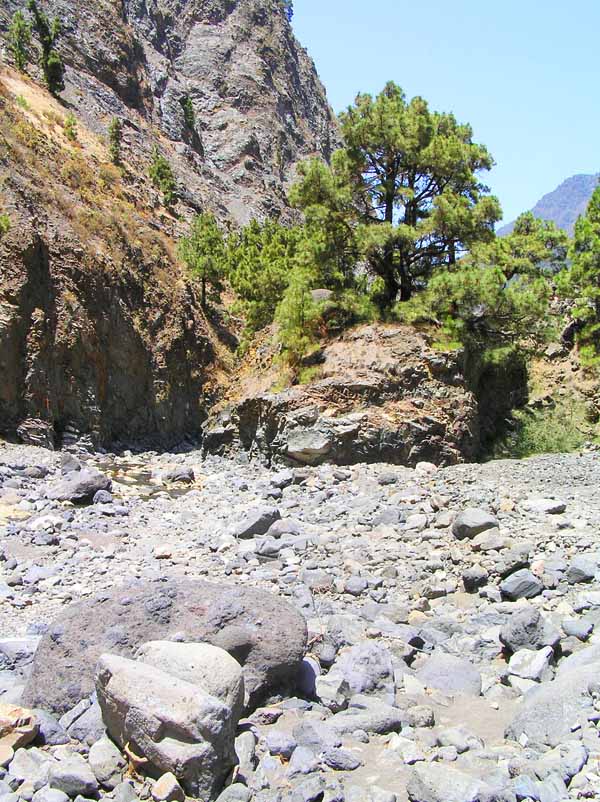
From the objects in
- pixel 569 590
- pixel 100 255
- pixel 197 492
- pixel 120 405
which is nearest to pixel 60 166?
pixel 100 255

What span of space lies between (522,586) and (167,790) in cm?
474

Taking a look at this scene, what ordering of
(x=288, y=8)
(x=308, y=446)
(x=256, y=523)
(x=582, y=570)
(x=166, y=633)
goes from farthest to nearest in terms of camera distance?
(x=288, y=8), (x=308, y=446), (x=256, y=523), (x=582, y=570), (x=166, y=633)

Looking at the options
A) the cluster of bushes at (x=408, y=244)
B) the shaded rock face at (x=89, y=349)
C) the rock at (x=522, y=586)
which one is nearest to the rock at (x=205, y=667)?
the rock at (x=522, y=586)

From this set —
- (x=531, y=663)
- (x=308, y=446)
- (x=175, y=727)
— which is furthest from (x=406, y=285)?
(x=175, y=727)

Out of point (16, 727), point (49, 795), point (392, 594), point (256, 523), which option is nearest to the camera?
point (49, 795)

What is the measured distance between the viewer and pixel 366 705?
5.03 meters

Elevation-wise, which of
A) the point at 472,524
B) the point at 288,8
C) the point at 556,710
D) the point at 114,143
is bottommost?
the point at 556,710

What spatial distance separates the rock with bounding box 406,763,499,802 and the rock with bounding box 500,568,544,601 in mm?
3353

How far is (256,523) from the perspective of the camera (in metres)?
10.5

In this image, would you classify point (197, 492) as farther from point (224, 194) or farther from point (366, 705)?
point (224, 194)

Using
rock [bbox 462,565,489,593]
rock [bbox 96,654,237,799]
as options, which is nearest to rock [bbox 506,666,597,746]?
rock [bbox 96,654,237,799]

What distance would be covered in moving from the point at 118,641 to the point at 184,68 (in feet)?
242

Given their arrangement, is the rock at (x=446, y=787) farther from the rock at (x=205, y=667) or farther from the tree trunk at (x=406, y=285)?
the tree trunk at (x=406, y=285)

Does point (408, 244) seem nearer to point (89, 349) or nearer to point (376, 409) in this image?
point (376, 409)
